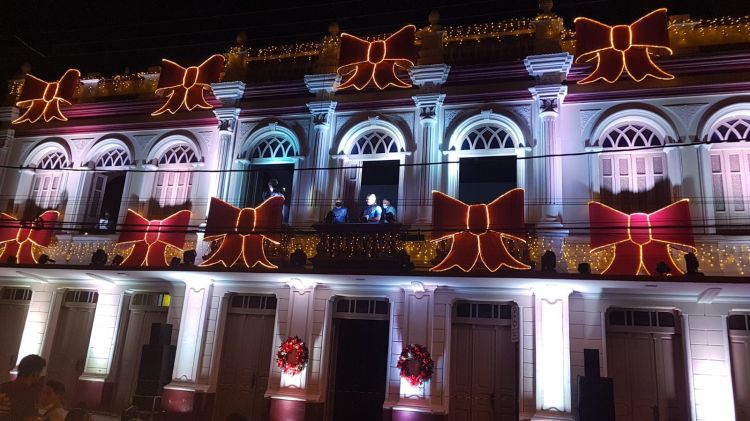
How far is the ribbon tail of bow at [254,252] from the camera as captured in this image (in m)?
13.0

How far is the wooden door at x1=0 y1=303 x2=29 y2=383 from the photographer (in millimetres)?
15930

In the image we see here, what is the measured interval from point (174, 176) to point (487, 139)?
883cm

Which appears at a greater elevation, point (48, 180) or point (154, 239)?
point (48, 180)

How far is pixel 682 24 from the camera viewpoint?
514 inches

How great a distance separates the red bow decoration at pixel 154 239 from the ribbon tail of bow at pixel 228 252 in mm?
1334

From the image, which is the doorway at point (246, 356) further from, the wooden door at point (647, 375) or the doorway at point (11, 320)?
the wooden door at point (647, 375)

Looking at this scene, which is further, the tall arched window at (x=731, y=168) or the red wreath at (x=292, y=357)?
the red wreath at (x=292, y=357)

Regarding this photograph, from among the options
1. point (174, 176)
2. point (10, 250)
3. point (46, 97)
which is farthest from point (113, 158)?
point (10, 250)

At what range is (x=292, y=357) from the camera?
1267 cm

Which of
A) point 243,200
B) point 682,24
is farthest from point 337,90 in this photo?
point 682,24

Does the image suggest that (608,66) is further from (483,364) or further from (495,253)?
(483,364)

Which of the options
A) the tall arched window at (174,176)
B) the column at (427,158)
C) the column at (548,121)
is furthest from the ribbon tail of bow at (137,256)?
the column at (548,121)

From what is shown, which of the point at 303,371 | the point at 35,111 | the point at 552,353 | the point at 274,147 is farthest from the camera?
the point at 35,111

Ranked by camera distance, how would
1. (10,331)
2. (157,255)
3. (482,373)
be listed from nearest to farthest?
(482,373), (157,255), (10,331)
